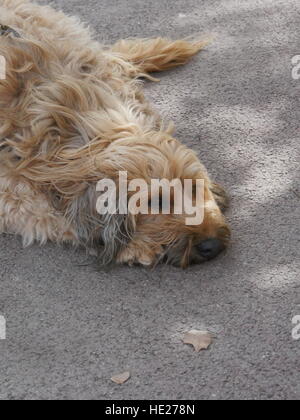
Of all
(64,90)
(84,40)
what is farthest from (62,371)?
(84,40)

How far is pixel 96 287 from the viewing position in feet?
13.8

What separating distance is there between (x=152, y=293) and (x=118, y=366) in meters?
0.49

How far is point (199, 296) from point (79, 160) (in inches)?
35.0

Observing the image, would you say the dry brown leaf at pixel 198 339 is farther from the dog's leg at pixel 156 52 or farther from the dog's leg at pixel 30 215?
the dog's leg at pixel 156 52

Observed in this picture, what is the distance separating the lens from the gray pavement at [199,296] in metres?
3.69

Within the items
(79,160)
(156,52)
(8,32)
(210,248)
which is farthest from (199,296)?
(156,52)

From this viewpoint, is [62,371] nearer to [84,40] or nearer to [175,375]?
[175,375]

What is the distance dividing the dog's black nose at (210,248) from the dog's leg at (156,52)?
5.52ft

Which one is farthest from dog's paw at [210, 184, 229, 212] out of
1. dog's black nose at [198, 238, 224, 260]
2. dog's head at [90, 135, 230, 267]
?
dog's black nose at [198, 238, 224, 260]

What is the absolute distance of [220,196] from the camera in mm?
4512

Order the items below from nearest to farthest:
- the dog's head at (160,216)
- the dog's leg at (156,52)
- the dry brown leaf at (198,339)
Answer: the dry brown leaf at (198,339)
the dog's head at (160,216)
the dog's leg at (156,52)

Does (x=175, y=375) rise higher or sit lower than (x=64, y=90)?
lower

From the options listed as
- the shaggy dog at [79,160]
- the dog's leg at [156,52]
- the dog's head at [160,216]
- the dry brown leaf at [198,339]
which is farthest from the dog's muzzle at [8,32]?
the dry brown leaf at [198,339]
